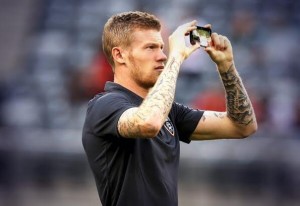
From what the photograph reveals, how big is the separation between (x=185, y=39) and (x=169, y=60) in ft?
0.49

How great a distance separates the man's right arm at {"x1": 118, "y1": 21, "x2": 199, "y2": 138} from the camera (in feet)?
15.3

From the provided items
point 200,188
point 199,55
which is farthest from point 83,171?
point 199,55

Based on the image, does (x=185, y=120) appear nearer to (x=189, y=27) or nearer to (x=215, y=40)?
(x=215, y=40)

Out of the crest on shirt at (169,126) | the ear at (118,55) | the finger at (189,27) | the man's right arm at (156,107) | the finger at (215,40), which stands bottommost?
the crest on shirt at (169,126)

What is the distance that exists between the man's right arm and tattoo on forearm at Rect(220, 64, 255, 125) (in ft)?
2.01

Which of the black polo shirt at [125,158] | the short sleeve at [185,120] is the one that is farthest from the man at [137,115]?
the short sleeve at [185,120]

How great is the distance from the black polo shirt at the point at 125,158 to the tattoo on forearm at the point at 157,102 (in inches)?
5.1

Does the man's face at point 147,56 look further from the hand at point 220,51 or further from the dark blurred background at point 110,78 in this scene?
the dark blurred background at point 110,78

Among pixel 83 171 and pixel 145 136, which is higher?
pixel 145 136

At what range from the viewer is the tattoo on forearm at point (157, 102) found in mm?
4676

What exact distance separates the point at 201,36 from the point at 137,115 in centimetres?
61

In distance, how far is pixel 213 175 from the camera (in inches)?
398

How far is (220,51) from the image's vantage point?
529cm

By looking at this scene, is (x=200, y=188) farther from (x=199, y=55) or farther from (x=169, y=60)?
(x=169, y=60)
